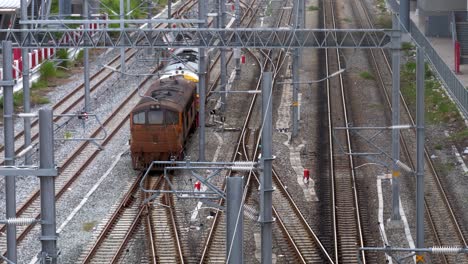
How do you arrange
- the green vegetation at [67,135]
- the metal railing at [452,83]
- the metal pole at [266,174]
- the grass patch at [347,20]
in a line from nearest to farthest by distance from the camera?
the metal pole at [266,174]
the metal railing at [452,83]
the green vegetation at [67,135]
the grass patch at [347,20]

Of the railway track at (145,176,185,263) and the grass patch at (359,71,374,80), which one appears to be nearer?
the railway track at (145,176,185,263)

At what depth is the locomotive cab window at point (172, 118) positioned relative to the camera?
1136 inches

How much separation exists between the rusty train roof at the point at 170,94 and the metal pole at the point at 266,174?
11673 millimetres

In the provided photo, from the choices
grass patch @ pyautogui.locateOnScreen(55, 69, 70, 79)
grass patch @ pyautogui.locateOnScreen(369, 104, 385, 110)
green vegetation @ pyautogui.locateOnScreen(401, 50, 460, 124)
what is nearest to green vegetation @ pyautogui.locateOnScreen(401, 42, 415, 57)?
green vegetation @ pyautogui.locateOnScreen(401, 50, 460, 124)

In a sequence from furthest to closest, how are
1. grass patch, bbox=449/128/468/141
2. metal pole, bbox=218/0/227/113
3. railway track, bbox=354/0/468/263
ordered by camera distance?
metal pole, bbox=218/0/227/113 < grass patch, bbox=449/128/468/141 < railway track, bbox=354/0/468/263

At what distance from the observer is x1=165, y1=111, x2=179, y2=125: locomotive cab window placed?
28.8 meters

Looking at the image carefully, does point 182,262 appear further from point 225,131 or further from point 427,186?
point 225,131

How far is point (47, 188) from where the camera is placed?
14383 mm

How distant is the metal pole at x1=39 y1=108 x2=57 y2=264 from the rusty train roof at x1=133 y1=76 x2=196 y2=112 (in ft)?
46.5

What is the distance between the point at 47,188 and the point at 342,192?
13.4 meters

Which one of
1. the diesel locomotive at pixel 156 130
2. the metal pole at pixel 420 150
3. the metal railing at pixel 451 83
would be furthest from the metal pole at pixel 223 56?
the metal pole at pixel 420 150

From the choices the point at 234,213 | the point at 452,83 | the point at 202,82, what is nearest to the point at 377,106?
the point at 452,83

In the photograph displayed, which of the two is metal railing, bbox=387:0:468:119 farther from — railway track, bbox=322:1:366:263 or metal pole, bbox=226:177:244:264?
metal pole, bbox=226:177:244:264

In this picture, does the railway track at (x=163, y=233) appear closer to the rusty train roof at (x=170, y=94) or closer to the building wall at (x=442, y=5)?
the rusty train roof at (x=170, y=94)
